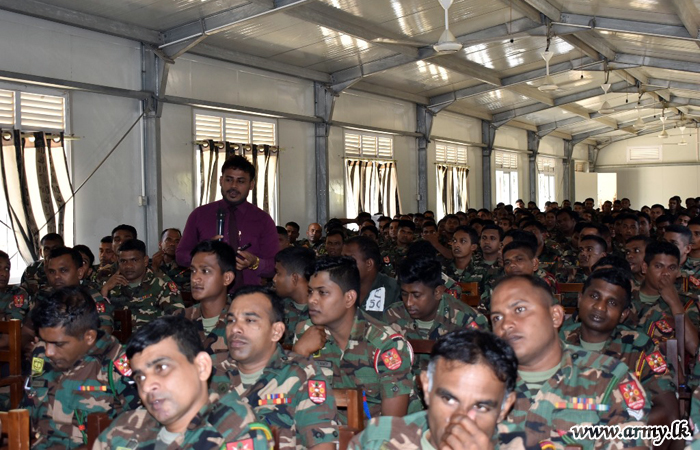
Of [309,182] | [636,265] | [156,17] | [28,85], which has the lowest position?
[636,265]

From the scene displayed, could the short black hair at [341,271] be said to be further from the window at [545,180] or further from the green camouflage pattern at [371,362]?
the window at [545,180]

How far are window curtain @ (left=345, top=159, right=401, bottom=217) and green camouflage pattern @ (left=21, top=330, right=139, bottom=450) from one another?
9804 mm

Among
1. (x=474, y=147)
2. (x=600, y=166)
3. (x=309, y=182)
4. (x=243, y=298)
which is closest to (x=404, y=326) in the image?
(x=243, y=298)

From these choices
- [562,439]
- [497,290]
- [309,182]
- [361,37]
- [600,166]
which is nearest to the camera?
[562,439]

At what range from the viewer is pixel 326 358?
10.5 ft

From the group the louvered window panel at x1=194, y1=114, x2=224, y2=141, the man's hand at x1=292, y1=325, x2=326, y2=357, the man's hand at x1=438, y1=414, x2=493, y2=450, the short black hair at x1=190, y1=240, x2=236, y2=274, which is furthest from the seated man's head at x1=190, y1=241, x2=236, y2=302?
the louvered window panel at x1=194, y1=114, x2=224, y2=141

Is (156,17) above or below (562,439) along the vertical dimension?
above

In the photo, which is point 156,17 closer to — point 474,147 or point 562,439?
point 562,439

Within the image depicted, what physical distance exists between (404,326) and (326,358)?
71 cm

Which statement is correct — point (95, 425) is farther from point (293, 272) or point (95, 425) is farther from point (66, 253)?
point (66, 253)

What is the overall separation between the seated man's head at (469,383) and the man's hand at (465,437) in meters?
0.04

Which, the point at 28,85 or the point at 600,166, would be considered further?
the point at 600,166

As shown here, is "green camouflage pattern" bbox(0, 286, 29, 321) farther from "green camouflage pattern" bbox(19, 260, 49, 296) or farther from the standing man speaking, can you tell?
the standing man speaking

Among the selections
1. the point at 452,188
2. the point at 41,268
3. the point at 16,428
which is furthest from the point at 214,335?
the point at 452,188
